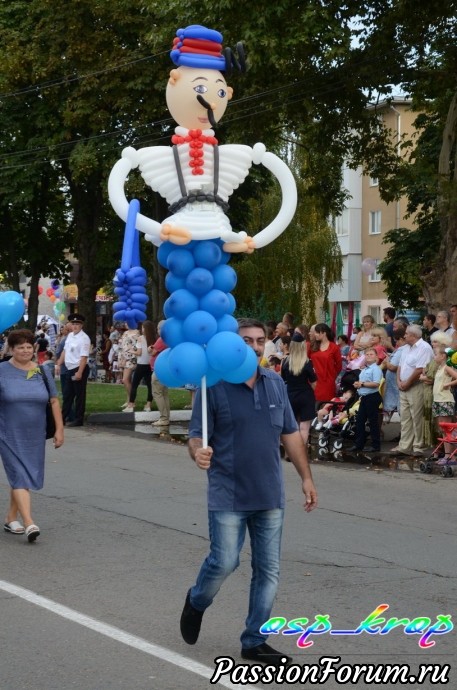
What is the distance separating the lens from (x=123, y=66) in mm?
28844

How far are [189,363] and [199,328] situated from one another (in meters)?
0.24

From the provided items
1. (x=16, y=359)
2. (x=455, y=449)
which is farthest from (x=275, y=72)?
(x=16, y=359)

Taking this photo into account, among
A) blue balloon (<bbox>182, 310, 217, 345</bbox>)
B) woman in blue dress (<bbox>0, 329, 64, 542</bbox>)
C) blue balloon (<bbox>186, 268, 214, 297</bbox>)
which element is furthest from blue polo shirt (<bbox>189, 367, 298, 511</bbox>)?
woman in blue dress (<bbox>0, 329, 64, 542</bbox>)

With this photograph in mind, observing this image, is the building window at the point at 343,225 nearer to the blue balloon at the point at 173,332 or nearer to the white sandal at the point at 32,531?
the white sandal at the point at 32,531

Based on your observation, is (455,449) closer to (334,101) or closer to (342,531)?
(342,531)

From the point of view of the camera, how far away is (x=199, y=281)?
607cm

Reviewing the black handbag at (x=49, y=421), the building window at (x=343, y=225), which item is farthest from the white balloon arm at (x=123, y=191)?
the building window at (x=343, y=225)

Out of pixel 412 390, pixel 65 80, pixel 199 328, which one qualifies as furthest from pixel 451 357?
pixel 65 80

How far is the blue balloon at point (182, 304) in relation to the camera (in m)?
6.06

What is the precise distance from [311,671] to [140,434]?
13152 mm

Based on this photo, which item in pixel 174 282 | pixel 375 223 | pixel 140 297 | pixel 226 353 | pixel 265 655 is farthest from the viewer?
pixel 375 223

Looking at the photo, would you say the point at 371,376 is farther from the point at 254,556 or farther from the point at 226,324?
the point at 254,556

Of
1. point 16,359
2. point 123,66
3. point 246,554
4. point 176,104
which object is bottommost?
point 246,554

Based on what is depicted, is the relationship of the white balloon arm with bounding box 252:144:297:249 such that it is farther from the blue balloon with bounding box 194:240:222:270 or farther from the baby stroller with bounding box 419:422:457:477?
the baby stroller with bounding box 419:422:457:477
